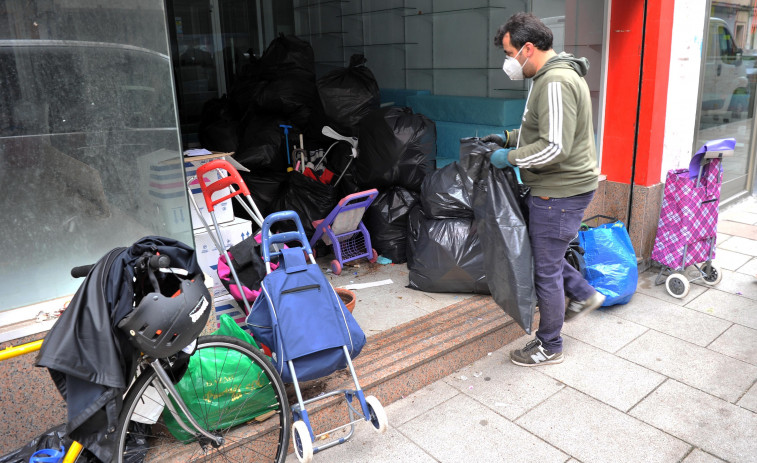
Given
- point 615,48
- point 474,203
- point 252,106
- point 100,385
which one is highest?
point 615,48

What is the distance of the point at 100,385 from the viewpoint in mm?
1899

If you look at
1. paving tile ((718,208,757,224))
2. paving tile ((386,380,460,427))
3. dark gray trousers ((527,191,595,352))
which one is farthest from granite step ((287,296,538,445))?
paving tile ((718,208,757,224))

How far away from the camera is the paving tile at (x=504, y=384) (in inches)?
121

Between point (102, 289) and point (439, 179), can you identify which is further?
point (439, 179)

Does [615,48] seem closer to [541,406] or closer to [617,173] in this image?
[617,173]

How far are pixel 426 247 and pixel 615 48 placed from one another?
2231 mm

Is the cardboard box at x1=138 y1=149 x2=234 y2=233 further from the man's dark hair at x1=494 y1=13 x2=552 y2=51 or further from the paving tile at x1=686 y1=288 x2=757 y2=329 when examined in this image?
the paving tile at x1=686 y1=288 x2=757 y2=329

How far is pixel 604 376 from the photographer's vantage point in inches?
131

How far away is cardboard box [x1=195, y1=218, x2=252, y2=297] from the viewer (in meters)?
3.61

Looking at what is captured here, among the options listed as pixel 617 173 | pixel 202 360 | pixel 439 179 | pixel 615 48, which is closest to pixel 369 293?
pixel 439 179

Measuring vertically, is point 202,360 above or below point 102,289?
below

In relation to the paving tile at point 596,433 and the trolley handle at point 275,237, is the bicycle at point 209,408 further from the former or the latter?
the paving tile at point 596,433

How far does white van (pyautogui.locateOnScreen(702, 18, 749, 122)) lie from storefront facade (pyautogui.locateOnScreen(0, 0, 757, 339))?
0.02 meters

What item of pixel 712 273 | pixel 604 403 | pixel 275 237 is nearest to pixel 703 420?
pixel 604 403
